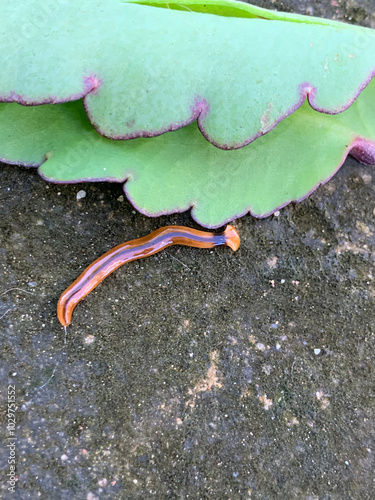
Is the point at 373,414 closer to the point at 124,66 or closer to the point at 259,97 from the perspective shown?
the point at 259,97

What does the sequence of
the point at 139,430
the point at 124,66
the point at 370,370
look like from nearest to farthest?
the point at 124,66 → the point at 139,430 → the point at 370,370

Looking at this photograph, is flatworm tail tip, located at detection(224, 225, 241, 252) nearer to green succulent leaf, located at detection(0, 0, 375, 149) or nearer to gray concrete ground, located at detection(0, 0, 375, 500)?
gray concrete ground, located at detection(0, 0, 375, 500)

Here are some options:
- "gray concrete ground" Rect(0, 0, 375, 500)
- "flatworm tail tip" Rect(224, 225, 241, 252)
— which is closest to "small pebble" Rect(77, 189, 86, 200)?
"gray concrete ground" Rect(0, 0, 375, 500)

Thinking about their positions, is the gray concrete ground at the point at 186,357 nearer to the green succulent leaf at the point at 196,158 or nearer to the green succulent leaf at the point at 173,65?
the green succulent leaf at the point at 196,158

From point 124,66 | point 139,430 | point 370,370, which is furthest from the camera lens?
point 370,370

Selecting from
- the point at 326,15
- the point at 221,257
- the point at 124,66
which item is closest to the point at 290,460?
the point at 221,257

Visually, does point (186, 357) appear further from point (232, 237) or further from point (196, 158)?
point (196, 158)
